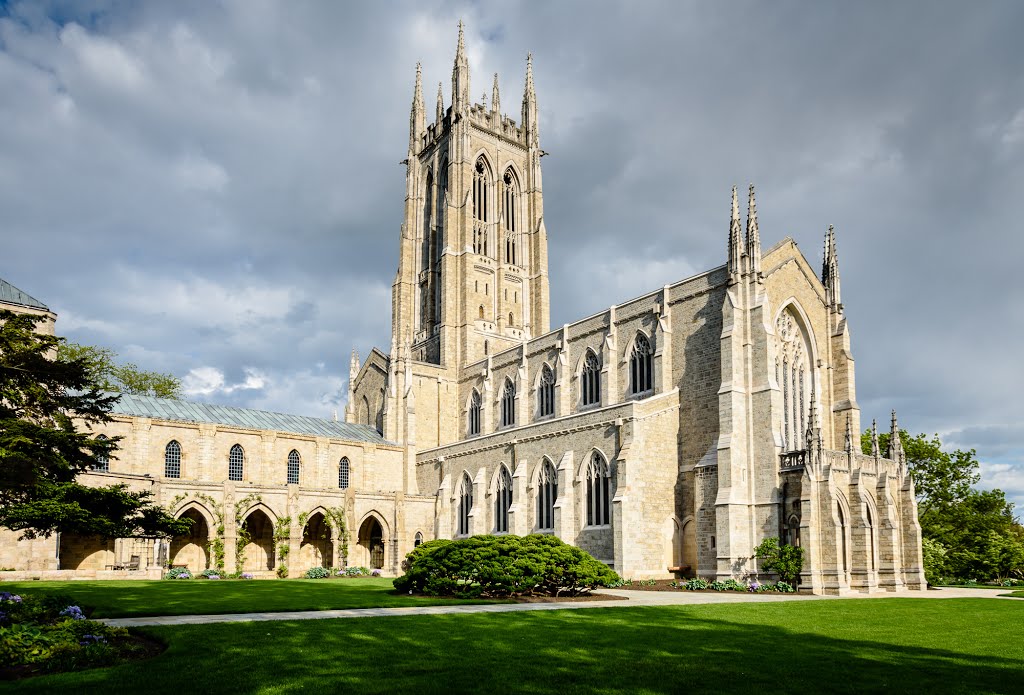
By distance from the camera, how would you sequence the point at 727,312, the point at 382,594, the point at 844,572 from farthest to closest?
the point at 727,312
the point at 844,572
the point at 382,594

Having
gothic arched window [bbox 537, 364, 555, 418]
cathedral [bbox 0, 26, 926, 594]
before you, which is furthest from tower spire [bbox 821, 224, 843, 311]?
gothic arched window [bbox 537, 364, 555, 418]

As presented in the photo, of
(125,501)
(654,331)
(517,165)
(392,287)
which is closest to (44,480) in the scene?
(125,501)

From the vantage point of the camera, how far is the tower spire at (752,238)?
39062 millimetres

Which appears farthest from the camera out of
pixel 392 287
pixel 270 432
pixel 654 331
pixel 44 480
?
pixel 392 287

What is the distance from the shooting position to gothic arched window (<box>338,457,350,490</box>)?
55.4 meters

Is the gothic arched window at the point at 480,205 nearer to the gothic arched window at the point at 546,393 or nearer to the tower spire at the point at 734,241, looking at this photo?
the gothic arched window at the point at 546,393

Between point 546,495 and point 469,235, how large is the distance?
89.9 feet

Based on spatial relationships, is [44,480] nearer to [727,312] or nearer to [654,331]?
[727,312]

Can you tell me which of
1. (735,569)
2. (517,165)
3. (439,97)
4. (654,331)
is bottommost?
(735,569)

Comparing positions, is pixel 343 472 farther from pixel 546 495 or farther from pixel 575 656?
pixel 575 656

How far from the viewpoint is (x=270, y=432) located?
52.8 metres

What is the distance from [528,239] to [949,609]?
52.0m

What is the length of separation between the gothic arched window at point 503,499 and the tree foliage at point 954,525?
21748 millimetres

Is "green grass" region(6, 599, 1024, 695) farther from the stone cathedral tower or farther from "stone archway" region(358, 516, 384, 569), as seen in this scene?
the stone cathedral tower
